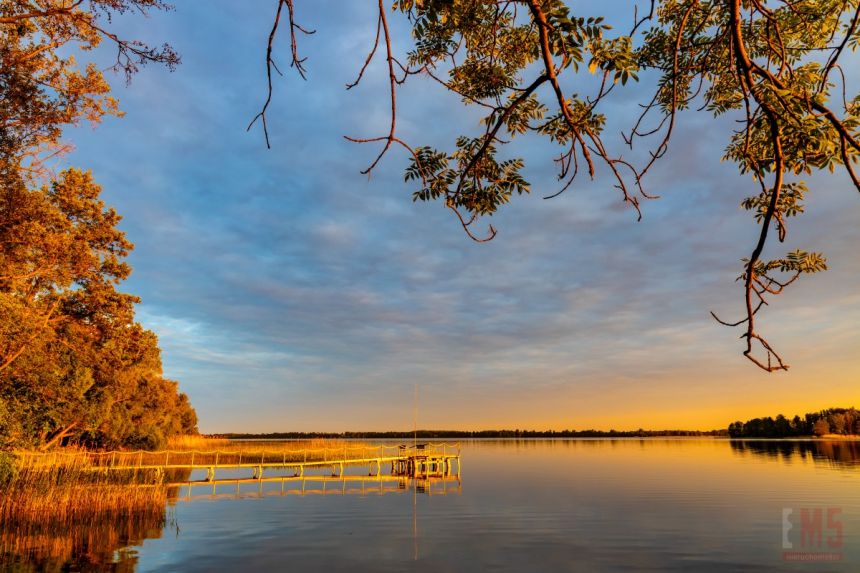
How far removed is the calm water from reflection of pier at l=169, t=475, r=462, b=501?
388 millimetres

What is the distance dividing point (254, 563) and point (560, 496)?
29.3 meters

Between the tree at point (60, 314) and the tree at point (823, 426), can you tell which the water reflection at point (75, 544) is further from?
→ the tree at point (823, 426)

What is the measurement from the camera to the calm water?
72.9 feet

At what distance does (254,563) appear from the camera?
72.4 ft

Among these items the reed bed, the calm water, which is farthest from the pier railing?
the calm water

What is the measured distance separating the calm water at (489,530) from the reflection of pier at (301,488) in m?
0.39

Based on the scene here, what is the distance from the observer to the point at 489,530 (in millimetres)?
29719

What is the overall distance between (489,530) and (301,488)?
25.0 metres

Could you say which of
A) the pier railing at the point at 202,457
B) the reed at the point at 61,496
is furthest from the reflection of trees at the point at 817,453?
the reed at the point at 61,496

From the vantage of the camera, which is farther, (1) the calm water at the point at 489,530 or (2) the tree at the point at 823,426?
(2) the tree at the point at 823,426

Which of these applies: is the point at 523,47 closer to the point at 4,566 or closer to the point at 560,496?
the point at 4,566

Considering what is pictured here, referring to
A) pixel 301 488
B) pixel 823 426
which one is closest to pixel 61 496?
pixel 301 488

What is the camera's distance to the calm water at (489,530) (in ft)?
72.9

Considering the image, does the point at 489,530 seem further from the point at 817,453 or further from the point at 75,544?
the point at 817,453
